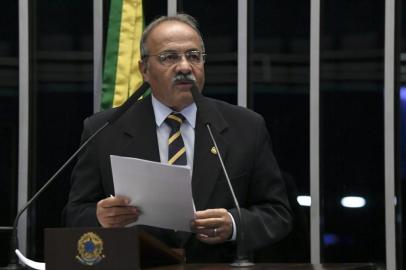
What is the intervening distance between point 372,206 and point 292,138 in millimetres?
657

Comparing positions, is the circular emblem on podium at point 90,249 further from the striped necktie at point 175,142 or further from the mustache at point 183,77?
the mustache at point 183,77

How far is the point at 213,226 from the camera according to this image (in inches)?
111

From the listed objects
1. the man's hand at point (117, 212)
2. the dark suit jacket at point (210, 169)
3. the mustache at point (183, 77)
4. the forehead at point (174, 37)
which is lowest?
the man's hand at point (117, 212)

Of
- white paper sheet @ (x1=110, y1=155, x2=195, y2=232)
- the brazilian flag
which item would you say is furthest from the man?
the brazilian flag

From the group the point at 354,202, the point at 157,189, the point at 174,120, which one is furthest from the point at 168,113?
the point at 354,202

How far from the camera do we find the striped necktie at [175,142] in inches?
126

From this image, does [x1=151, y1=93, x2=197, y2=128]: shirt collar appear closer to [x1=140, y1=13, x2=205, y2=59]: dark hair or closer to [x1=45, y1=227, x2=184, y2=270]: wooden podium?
[x1=140, y1=13, x2=205, y2=59]: dark hair

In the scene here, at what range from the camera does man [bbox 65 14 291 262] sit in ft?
10.3

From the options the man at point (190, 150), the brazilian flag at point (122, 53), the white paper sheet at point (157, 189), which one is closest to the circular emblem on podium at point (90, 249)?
the white paper sheet at point (157, 189)

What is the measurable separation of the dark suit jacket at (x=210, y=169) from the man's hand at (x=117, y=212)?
225 millimetres

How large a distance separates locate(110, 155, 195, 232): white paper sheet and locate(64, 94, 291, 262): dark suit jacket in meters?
0.34

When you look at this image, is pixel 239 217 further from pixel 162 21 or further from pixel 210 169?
pixel 162 21

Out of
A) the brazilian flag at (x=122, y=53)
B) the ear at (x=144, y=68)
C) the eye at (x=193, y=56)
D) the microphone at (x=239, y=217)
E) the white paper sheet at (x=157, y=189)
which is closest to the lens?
the microphone at (x=239, y=217)

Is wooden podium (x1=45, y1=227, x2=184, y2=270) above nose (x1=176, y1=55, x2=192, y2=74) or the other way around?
the other way around
